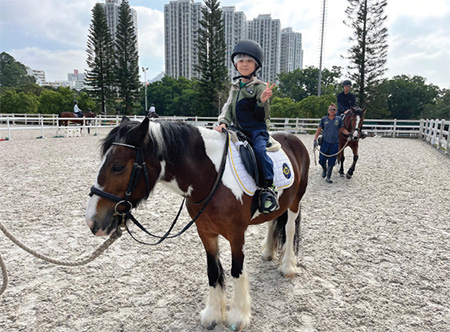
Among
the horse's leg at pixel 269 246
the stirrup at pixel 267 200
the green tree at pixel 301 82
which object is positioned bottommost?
the horse's leg at pixel 269 246

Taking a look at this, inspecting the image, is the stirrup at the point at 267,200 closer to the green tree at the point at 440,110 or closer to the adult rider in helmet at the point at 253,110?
the adult rider in helmet at the point at 253,110

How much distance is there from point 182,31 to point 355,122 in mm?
65042

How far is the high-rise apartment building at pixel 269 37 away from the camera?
68.6 meters

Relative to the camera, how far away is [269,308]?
8.22 ft

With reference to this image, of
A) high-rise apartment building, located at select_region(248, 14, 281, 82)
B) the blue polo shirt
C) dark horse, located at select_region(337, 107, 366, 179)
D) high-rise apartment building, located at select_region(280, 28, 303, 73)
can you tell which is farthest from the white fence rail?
high-rise apartment building, located at select_region(280, 28, 303, 73)

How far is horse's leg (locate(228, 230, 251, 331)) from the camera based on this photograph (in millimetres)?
2199

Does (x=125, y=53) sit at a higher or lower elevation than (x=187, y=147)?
higher

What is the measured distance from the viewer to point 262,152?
7.57 ft

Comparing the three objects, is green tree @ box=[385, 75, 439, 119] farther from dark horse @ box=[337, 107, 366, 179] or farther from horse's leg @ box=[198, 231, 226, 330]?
horse's leg @ box=[198, 231, 226, 330]

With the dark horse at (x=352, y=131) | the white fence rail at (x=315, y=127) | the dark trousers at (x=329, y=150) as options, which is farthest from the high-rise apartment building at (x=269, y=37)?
the dark trousers at (x=329, y=150)

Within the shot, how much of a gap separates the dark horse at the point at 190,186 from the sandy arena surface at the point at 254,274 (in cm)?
37

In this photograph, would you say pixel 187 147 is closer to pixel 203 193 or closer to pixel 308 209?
pixel 203 193

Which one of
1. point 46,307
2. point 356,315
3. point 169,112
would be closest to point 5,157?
point 46,307

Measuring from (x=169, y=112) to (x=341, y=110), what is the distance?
171 feet
